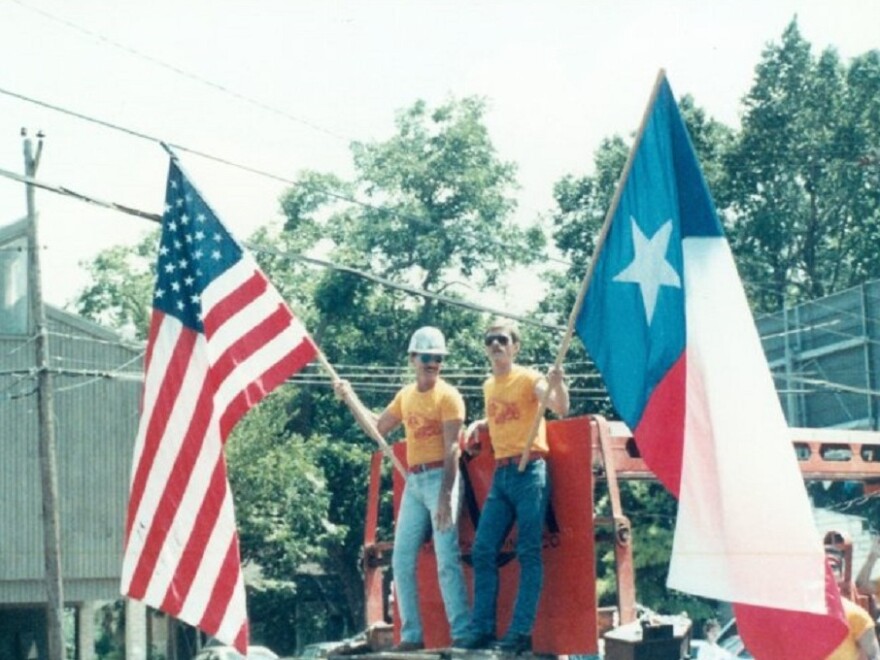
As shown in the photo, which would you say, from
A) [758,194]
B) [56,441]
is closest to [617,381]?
[56,441]

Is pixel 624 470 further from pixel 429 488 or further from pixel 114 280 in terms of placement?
pixel 114 280

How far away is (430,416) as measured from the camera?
9875mm

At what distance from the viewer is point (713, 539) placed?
838cm

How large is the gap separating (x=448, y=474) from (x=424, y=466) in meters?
0.23

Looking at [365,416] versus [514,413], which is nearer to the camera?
[514,413]

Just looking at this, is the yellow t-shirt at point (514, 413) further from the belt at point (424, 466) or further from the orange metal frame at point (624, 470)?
the belt at point (424, 466)

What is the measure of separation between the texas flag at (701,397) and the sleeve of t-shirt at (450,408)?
0.97 metres

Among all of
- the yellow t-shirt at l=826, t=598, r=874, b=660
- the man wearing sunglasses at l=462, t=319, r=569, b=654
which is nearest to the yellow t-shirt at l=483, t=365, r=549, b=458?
the man wearing sunglasses at l=462, t=319, r=569, b=654

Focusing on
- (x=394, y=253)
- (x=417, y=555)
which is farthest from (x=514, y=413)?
(x=394, y=253)

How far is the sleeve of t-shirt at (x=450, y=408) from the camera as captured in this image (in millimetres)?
9820

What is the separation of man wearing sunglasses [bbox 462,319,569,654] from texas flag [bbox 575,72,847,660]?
Answer: 48cm

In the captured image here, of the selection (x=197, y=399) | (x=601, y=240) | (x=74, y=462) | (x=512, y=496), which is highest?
(x=74, y=462)

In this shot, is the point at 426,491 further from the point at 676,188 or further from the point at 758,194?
the point at 758,194

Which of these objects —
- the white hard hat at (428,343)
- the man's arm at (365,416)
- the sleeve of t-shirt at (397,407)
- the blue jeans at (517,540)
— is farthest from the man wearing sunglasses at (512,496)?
the man's arm at (365,416)
